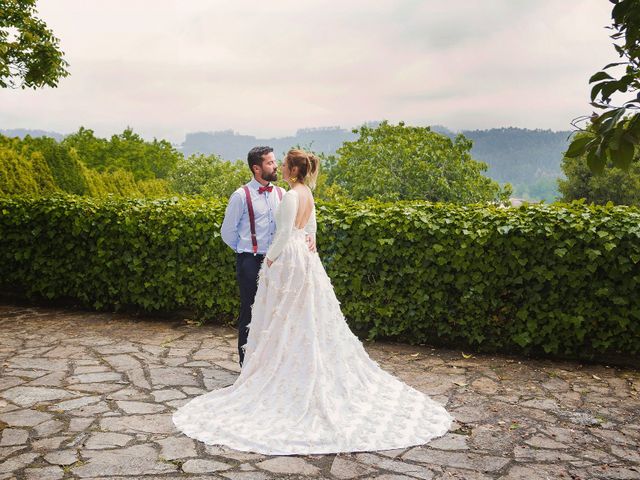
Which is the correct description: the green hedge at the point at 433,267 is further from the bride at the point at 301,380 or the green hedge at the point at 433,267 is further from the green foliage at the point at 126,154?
the green foliage at the point at 126,154

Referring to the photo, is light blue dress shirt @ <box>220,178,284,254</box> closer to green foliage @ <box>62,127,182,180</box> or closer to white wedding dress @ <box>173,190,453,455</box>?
white wedding dress @ <box>173,190,453,455</box>

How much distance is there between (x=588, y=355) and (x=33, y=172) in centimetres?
1380

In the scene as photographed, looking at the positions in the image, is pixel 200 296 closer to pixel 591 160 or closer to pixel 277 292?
pixel 277 292

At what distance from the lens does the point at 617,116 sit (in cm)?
217

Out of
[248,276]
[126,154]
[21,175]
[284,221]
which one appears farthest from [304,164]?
[126,154]

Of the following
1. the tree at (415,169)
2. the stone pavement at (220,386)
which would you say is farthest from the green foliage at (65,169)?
the stone pavement at (220,386)

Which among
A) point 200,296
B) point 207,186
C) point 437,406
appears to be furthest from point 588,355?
point 207,186

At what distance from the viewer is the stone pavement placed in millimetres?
4844

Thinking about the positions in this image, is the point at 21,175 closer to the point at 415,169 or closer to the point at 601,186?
the point at 415,169

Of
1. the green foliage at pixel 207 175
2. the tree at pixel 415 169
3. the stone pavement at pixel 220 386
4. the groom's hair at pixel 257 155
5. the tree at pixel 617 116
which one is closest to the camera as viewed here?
the tree at pixel 617 116

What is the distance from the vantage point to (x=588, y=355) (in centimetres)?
814

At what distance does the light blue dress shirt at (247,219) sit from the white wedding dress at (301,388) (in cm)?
47

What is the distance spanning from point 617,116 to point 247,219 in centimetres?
473

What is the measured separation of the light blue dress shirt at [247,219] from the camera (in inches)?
258
